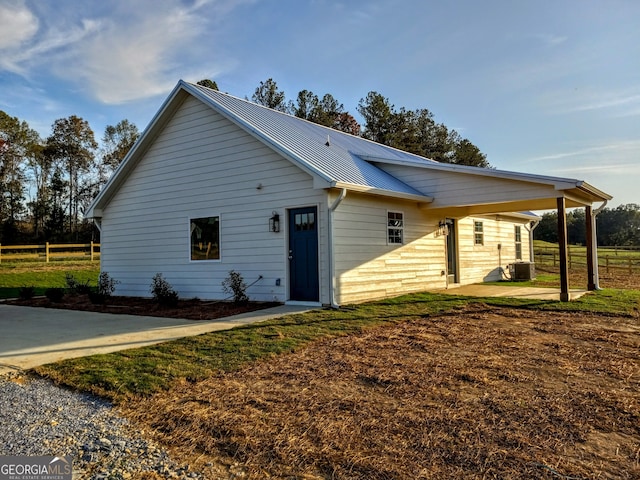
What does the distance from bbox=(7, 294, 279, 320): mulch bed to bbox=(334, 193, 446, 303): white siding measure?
75.1 inches

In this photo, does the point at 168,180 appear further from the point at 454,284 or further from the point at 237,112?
the point at 454,284

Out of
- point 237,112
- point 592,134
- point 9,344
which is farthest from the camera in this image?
point 592,134

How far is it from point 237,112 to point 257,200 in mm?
2511

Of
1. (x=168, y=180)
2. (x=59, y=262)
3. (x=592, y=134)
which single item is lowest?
(x=59, y=262)

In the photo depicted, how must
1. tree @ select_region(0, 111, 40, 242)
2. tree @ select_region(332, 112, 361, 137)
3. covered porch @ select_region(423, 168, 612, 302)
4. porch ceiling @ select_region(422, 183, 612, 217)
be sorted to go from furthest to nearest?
tree @ select_region(0, 111, 40, 242) → tree @ select_region(332, 112, 361, 137) → porch ceiling @ select_region(422, 183, 612, 217) → covered porch @ select_region(423, 168, 612, 302)

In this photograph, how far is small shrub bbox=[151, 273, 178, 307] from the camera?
10.7 metres

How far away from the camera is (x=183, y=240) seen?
12.2 meters

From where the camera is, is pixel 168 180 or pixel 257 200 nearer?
pixel 257 200

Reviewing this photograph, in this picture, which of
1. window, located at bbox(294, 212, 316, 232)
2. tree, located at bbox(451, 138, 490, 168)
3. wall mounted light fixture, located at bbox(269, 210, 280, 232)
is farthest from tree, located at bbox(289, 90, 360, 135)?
window, located at bbox(294, 212, 316, 232)

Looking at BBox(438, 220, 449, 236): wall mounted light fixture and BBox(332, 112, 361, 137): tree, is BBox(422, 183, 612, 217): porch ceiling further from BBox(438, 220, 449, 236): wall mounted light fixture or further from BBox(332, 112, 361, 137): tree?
BBox(332, 112, 361, 137): tree

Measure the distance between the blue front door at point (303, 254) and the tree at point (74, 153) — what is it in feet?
117

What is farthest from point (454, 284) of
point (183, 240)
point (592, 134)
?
point (183, 240)

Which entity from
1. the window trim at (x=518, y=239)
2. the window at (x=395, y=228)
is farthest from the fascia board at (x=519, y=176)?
the window trim at (x=518, y=239)

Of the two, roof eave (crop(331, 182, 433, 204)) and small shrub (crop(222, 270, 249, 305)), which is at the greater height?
roof eave (crop(331, 182, 433, 204))
